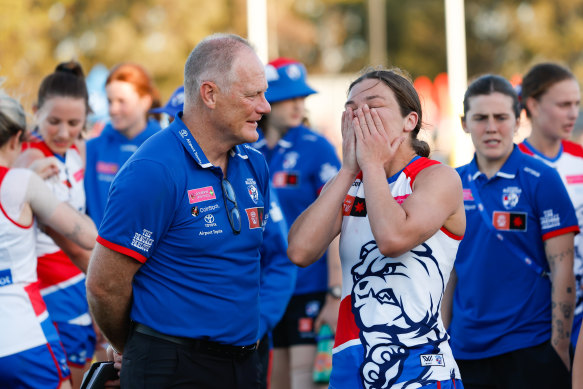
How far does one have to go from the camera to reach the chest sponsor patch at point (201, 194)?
336cm

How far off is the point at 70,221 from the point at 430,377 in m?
2.19

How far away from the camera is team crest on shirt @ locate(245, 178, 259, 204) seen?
3654mm

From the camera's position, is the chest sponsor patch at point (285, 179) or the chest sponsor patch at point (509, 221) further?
the chest sponsor patch at point (285, 179)

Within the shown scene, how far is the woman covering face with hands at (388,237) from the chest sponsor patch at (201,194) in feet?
1.37

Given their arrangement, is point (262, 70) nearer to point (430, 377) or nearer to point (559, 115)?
point (430, 377)

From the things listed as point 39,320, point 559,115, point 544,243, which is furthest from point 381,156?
point 559,115

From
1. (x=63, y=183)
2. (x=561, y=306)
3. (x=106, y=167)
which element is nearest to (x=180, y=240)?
(x=561, y=306)

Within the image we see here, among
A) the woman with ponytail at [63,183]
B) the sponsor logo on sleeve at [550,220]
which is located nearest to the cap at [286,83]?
the woman with ponytail at [63,183]

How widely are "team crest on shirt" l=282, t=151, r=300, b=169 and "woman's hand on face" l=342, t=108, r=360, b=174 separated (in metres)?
2.83

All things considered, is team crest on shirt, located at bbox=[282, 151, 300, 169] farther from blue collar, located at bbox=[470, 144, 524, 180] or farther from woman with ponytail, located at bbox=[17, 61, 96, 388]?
blue collar, located at bbox=[470, 144, 524, 180]

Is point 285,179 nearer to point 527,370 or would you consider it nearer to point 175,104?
point 175,104

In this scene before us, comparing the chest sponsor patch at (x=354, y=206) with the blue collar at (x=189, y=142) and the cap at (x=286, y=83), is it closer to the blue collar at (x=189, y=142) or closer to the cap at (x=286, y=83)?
the blue collar at (x=189, y=142)

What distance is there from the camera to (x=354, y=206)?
352 centimetres

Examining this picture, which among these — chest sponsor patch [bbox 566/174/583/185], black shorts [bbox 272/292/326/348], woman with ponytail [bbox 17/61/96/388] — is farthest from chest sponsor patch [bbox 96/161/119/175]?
chest sponsor patch [bbox 566/174/583/185]
